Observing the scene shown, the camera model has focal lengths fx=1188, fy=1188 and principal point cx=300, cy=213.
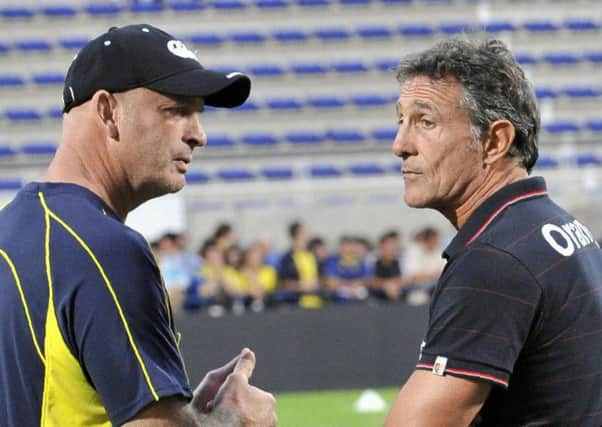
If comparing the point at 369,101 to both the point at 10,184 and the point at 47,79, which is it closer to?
the point at 47,79

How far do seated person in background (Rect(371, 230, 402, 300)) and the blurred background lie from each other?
1 cm

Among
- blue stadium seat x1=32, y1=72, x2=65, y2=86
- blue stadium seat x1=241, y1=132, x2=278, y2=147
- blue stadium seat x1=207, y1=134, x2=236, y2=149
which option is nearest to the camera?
blue stadium seat x1=207, y1=134, x2=236, y2=149

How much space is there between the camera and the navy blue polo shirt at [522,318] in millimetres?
2734

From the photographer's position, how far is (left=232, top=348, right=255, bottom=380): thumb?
2.88 m

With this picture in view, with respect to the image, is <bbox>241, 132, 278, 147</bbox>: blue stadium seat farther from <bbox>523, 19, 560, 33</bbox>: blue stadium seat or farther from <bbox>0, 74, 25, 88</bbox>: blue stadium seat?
<bbox>523, 19, 560, 33</bbox>: blue stadium seat

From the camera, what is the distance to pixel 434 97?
308 cm

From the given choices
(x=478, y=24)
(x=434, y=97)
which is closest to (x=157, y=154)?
(x=434, y=97)

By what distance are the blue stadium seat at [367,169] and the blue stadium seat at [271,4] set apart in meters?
2.65

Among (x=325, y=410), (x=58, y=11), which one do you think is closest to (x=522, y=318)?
(x=325, y=410)

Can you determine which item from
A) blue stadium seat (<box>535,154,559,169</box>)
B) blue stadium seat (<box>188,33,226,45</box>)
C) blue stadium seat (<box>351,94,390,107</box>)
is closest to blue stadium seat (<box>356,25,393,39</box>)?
blue stadium seat (<box>351,94,390,107</box>)

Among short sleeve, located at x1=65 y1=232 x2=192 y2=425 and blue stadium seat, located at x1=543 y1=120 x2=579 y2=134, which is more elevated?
short sleeve, located at x1=65 y1=232 x2=192 y2=425

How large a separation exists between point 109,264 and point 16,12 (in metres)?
13.8

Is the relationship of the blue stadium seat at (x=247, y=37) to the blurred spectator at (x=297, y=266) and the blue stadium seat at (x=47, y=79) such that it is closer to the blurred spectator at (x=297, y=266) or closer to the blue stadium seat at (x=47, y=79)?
the blue stadium seat at (x=47, y=79)

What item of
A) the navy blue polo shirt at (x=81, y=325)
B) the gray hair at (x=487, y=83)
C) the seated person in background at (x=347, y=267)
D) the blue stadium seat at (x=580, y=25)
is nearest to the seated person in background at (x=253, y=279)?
the seated person in background at (x=347, y=267)
